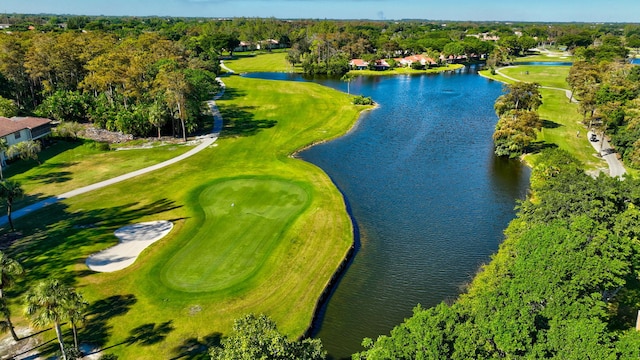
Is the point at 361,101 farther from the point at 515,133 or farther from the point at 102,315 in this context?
the point at 102,315

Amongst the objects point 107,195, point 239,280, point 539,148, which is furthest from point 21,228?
point 539,148

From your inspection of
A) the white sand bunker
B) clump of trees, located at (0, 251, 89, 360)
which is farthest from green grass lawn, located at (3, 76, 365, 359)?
clump of trees, located at (0, 251, 89, 360)

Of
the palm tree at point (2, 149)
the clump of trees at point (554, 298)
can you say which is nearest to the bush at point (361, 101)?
the palm tree at point (2, 149)

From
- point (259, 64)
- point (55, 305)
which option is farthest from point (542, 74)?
point (55, 305)

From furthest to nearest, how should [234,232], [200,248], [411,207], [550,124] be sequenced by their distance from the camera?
[550,124] < [411,207] < [234,232] < [200,248]

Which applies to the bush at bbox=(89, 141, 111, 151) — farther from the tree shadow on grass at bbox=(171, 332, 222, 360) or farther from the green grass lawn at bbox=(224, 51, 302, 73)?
the green grass lawn at bbox=(224, 51, 302, 73)

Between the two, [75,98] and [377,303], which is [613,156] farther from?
[75,98]

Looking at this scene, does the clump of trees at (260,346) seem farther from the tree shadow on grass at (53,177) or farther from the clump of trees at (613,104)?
the clump of trees at (613,104)
